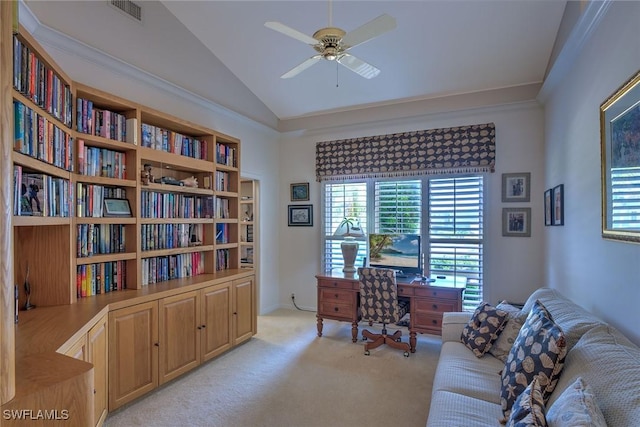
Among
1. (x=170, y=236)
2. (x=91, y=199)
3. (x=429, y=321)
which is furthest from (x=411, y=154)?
(x=91, y=199)

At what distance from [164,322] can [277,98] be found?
3235mm

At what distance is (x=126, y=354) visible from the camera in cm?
241

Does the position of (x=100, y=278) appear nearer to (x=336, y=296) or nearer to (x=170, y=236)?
(x=170, y=236)

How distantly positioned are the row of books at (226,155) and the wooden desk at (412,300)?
1726 millimetres

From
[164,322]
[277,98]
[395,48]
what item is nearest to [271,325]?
[164,322]

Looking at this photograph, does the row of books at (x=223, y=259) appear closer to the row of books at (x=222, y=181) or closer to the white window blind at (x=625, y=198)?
the row of books at (x=222, y=181)

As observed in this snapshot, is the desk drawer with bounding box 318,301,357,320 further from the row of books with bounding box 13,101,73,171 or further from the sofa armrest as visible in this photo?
the row of books with bounding box 13,101,73,171

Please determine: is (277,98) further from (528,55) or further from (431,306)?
(431,306)

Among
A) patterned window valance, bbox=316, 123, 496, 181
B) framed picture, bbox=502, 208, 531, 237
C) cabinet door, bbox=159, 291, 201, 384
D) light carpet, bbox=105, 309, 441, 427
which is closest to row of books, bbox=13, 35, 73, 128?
cabinet door, bbox=159, 291, 201, 384

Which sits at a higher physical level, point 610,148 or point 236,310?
point 610,148

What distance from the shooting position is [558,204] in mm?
3025

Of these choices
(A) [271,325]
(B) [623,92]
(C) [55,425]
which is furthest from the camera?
(A) [271,325]

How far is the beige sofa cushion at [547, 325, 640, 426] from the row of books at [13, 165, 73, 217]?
8.82 ft

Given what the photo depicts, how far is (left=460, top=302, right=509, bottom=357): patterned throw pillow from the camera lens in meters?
2.32
